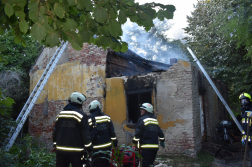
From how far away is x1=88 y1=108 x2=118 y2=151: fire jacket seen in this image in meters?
4.17

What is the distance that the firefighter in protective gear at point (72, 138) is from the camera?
3.29m

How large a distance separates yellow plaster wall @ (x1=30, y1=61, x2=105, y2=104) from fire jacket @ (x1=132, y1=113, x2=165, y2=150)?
159 inches

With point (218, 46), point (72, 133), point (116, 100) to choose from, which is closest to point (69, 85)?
point (116, 100)

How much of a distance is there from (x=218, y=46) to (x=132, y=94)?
8196 millimetres

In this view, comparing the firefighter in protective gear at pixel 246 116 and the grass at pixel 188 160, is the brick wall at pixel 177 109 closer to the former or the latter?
the grass at pixel 188 160

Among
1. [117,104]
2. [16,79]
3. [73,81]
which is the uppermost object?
[16,79]

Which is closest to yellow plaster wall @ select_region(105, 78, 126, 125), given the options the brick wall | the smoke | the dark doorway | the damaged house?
the damaged house

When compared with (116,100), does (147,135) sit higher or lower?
lower

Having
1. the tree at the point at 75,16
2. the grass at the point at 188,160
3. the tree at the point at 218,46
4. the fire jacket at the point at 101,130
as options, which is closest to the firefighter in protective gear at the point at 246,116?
the grass at the point at 188,160

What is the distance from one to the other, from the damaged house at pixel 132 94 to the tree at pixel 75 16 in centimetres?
482

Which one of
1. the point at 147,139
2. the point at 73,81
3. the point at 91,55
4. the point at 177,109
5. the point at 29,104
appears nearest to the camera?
the point at 147,139

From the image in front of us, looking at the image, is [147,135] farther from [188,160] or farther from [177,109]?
[177,109]

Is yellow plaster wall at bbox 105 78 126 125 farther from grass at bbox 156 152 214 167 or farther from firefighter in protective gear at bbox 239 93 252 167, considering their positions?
firefighter in protective gear at bbox 239 93 252 167

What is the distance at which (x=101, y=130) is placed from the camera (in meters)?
4.23
